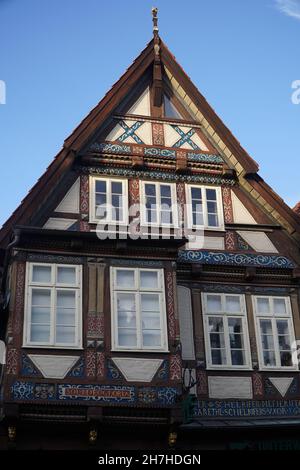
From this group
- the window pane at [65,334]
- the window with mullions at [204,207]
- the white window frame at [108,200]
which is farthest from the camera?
the window with mullions at [204,207]

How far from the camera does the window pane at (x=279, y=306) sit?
17.2 meters

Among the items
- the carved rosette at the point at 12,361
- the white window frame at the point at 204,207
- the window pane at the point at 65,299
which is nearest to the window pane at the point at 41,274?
the window pane at the point at 65,299

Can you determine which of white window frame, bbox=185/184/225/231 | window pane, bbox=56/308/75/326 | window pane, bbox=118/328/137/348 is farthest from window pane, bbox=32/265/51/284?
white window frame, bbox=185/184/225/231

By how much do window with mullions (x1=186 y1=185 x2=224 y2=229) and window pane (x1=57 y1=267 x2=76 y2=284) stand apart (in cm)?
339

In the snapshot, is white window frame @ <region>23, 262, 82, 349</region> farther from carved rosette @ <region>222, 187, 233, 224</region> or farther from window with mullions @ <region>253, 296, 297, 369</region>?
window with mullions @ <region>253, 296, 297, 369</region>

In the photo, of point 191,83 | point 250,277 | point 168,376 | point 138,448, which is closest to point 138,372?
point 168,376

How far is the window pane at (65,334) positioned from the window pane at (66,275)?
104cm

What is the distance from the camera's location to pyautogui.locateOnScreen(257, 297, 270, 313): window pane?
673 inches

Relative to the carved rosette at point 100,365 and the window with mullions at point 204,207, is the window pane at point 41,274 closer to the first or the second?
the carved rosette at point 100,365

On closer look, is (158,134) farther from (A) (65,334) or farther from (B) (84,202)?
(A) (65,334)

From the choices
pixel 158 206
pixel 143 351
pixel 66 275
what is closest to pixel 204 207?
pixel 158 206

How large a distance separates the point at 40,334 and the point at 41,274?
1364 mm

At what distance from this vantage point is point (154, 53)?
19031 mm
